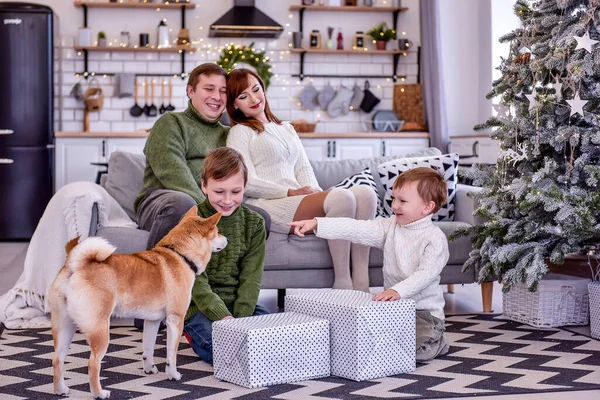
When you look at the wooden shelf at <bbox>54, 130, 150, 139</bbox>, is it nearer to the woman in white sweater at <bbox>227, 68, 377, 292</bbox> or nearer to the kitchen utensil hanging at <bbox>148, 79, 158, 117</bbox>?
the kitchen utensil hanging at <bbox>148, 79, 158, 117</bbox>

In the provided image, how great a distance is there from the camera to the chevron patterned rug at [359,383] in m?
2.57

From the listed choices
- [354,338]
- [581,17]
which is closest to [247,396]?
[354,338]

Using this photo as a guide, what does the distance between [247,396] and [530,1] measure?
2.36 m

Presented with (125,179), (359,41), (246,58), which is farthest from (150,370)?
(359,41)

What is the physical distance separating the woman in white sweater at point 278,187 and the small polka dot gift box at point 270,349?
3.38ft

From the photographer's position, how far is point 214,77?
3.71 metres

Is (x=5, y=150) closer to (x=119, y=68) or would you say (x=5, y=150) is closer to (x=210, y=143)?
(x=119, y=68)

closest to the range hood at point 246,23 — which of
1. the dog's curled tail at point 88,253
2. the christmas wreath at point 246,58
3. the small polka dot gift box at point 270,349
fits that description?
the christmas wreath at point 246,58

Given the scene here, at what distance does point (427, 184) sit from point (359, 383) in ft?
2.48

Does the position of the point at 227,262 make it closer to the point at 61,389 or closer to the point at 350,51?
the point at 61,389

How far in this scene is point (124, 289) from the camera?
2438mm

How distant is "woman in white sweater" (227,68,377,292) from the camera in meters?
3.79

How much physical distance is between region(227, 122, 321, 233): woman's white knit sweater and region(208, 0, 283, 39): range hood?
3.48m

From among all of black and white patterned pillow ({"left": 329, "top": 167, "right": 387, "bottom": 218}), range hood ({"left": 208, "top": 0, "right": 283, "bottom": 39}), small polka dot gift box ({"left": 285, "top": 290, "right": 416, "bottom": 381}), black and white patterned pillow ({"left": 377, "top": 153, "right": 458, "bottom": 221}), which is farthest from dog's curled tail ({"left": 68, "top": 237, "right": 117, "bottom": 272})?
range hood ({"left": 208, "top": 0, "right": 283, "bottom": 39})
